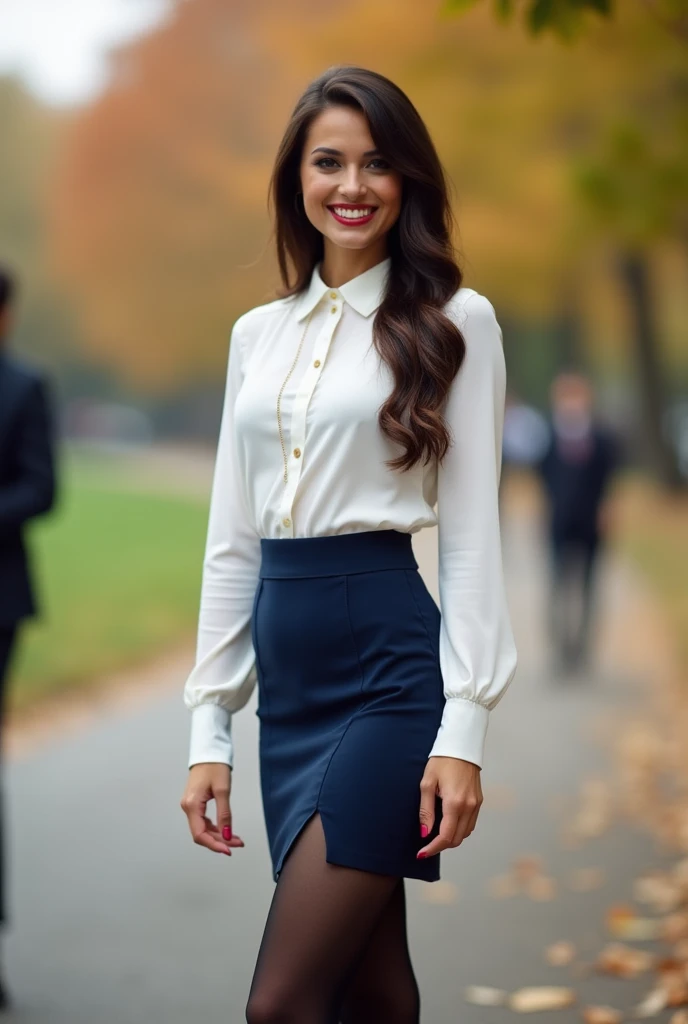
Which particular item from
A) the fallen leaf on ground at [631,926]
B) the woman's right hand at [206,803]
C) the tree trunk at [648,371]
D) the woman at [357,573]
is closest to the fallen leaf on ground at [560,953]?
the fallen leaf on ground at [631,926]

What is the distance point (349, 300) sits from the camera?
309 centimetres

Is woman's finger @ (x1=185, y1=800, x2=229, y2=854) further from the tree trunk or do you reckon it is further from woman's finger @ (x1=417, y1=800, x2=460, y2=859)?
the tree trunk

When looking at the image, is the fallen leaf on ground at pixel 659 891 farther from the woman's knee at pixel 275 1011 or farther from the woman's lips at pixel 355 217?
the woman's lips at pixel 355 217

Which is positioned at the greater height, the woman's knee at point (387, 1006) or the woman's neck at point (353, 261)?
the woman's neck at point (353, 261)

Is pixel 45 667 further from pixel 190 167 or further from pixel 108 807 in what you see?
pixel 190 167

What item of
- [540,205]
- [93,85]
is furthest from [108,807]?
[93,85]

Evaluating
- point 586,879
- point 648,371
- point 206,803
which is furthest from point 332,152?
point 648,371

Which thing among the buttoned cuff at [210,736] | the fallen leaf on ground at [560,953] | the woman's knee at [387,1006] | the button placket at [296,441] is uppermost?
the button placket at [296,441]

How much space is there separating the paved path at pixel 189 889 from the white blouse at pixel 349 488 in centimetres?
184

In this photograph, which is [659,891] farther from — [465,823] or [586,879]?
[465,823]

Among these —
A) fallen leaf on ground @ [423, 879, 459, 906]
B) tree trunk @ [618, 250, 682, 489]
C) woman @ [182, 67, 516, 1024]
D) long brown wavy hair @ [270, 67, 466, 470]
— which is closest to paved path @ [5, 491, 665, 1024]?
fallen leaf on ground @ [423, 879, 459, 906]

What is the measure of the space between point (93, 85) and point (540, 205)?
15362 mm

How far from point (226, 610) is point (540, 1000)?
209 centimetres

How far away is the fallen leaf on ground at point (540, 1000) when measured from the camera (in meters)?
4.55
